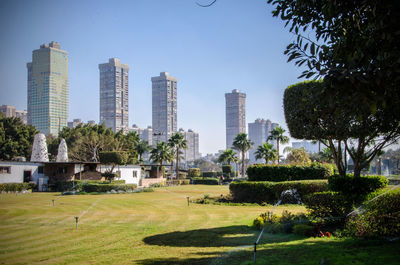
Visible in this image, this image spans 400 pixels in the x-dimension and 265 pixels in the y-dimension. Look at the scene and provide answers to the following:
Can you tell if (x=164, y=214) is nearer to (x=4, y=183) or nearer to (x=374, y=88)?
(x=374, y=88)

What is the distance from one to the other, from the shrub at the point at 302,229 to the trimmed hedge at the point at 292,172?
54.3 feet

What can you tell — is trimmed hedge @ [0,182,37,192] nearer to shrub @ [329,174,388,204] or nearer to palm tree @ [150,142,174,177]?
palm tree @ [150,142,174,177]

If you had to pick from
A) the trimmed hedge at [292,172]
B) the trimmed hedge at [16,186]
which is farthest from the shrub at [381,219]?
the trimmed hedge at [16,186]

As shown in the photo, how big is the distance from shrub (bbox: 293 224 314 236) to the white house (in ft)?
131

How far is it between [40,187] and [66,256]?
3781 cm

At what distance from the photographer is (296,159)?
5609 centimetres

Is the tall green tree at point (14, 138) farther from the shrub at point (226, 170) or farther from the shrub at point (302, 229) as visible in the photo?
the shrub at point (302, 229)

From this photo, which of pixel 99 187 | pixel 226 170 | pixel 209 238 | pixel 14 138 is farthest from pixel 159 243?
pixel 226 170

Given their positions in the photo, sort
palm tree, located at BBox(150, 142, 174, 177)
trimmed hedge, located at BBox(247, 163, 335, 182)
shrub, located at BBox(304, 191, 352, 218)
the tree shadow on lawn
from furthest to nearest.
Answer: palm tree, located at BBox(150, 142, 174, 177) < trimmed hedge, located at BBox(247, 163, 335, 182) < shrub, located at BBox(304, 191, 352, 218) < the tree shadow on lawn

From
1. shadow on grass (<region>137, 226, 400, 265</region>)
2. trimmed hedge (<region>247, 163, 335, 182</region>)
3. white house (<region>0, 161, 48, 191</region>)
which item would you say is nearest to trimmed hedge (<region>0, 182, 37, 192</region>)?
white house (<region>0, 161, 48, 191</region>)

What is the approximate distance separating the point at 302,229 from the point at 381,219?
2843 mm

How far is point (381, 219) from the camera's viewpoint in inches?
370

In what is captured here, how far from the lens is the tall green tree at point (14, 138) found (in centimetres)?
6378

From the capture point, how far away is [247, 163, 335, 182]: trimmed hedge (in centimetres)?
2748
